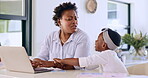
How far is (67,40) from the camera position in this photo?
1920 mm

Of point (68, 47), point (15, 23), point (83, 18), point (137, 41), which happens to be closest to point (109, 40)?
point (68, 47)

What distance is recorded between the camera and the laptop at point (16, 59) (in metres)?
1.36

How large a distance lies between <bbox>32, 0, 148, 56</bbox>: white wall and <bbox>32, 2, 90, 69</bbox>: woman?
4.34 feet

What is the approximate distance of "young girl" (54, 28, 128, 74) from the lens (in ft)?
4.56

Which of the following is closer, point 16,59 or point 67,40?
point 16,59

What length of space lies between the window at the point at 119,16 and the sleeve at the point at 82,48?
3.11 metres

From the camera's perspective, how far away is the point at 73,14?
195 cm

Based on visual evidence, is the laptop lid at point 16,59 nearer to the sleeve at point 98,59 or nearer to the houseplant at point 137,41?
the sleeve at point 98,59

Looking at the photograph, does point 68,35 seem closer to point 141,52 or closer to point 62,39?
point 62,39

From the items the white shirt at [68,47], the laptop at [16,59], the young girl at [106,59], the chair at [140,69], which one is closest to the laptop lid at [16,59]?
the laptop at [16,59]

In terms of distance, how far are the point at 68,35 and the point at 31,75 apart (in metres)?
0.74

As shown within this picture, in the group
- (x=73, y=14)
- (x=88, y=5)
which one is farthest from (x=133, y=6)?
(x=73, y=14)

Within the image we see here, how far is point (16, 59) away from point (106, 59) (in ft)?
1.66

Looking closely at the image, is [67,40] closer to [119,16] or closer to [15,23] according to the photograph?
[15,23]
